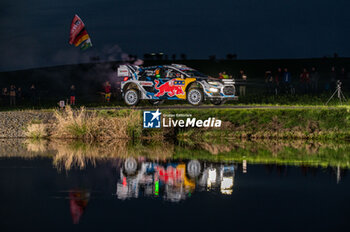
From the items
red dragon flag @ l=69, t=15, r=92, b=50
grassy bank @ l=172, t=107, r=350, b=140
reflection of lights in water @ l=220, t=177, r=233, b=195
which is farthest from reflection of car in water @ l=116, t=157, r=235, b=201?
red dragon flag @ l=69, t=15, r=92, b=50

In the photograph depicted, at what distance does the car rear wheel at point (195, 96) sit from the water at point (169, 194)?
6.52m

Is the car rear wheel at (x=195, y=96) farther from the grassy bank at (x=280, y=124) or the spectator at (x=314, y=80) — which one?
the spectator at (x=314, y=80)

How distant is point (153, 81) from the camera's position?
83.3 feet

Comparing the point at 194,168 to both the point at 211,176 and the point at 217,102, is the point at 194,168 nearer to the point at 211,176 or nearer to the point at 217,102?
the point at 211,176

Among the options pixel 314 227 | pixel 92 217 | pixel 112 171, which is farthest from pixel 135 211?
pixel 112 171

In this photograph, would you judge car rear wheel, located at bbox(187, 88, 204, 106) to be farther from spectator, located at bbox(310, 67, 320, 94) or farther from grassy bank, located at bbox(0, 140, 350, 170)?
spectator, located at bbox(310, 67, 320, 94)

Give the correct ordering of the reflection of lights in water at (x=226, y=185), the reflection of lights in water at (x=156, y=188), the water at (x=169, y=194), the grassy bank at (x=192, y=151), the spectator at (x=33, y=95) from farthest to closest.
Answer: the spectator at (x=33, y=95) → the grassy bank at (x=192, y=151) → the reflection of lights in water at (x=226, y=185) → the reflection of lights in water at (x=156, y=188) → the water at (x=169, y=194)

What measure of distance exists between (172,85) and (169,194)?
13035mm

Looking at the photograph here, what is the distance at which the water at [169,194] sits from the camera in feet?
33.2

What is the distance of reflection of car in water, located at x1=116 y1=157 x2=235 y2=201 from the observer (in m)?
12.7

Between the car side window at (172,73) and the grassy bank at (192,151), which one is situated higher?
the car side window at (172,73)

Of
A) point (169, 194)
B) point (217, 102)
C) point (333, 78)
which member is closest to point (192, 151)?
point (217, 102)

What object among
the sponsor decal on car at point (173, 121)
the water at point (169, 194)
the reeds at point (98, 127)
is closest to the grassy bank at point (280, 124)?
the sponsor decal on car at point (173, 121)

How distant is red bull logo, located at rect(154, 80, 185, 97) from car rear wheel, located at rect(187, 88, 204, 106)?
0.35 metres
